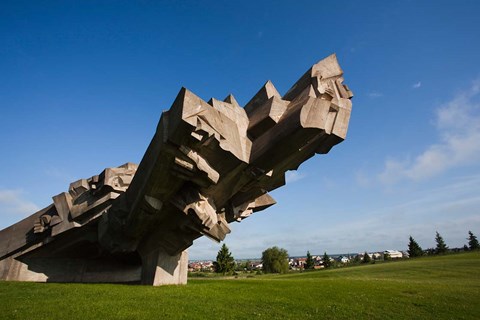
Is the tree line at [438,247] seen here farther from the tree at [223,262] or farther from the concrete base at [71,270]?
the concrete base at [71,270]

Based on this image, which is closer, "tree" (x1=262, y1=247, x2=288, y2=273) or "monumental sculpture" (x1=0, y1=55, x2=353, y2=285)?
"monumental sculpture" (x1=0, y1=55, x2=353, y2=285)

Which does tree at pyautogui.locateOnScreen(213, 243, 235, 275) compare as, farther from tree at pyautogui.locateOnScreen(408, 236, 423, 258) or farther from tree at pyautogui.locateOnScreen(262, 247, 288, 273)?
tree at pyautogui.locateOnScreen(408, 236, 423, 258)

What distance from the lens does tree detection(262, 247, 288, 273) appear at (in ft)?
184

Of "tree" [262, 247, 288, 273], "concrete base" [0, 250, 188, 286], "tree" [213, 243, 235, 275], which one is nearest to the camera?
"concrete base" [0, 250, 188, 286]

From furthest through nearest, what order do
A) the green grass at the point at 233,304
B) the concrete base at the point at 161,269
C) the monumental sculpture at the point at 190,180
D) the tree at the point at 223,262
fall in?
the tree at the point at 223,262 < the concrete base at the point at 161,269 < the monumental sculpture at the point at 190,180 < the green grass at the point at 233,304

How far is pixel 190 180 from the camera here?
8.77 m

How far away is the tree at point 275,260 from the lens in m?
56.0

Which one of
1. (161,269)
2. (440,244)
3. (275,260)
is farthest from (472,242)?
(161,269)

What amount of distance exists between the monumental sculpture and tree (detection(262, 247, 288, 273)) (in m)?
44.6

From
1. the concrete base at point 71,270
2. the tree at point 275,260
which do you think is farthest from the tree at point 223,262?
the concrete base at point 71,270

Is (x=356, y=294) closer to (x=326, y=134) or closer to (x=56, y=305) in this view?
(x=326, y=134)

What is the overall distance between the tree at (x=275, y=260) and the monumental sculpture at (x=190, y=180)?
44.6 meters

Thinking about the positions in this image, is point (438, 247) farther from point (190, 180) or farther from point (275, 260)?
point (190, 180)

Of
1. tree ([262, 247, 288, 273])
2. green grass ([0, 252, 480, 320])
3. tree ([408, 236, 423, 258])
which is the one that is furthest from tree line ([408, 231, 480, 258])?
green grass ([0, 252, 480, 320])
